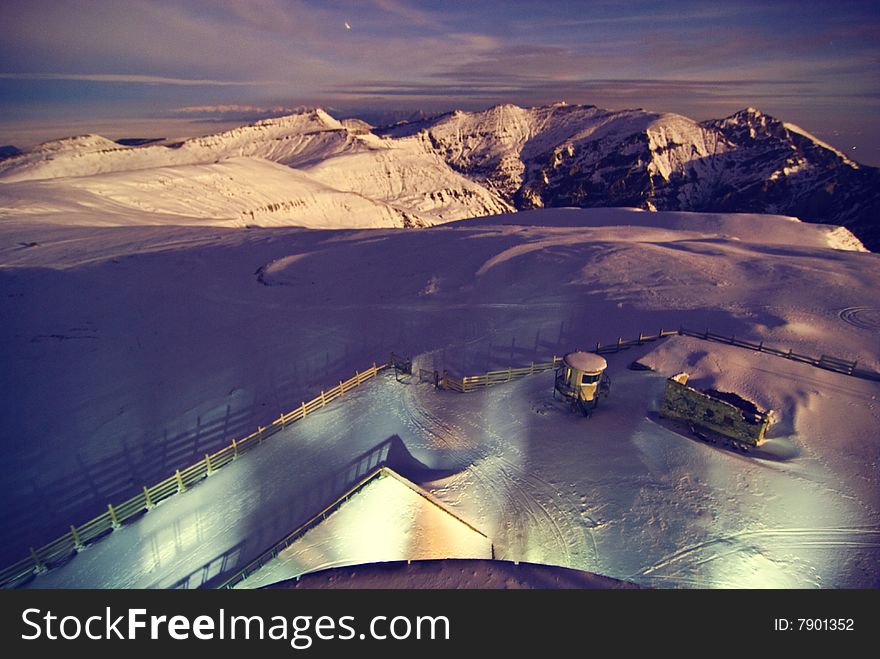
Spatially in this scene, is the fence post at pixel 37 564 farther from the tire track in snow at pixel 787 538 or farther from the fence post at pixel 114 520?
the tire track in snow at pixel 787 538

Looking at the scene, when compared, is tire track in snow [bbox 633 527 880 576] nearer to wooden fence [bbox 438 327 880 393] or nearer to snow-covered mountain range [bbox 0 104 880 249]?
wooden fence [bbox 438 327 880 393]

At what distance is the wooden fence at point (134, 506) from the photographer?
529 inches

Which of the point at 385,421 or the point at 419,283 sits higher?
the point at 419,283

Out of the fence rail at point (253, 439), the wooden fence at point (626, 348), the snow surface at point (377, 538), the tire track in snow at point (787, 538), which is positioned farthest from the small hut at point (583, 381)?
the snow surface at point (377, 538)

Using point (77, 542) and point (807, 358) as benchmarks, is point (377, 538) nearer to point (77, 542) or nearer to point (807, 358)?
point (77, 542)

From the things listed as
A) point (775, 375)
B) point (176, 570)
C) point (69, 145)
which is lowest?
point (176, 570)

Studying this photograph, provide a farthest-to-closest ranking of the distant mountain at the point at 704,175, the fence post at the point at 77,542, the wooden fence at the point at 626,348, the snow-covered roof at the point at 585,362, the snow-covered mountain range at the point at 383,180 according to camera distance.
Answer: the distant mountain at the point at 704,175, the snow-covered mountain range at the point at 383,180, the wooden fence at the point at 626,348, the snow-covered roof at the point at 585,362, the fence post at the point at 77,542

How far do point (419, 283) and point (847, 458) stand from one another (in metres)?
26.5

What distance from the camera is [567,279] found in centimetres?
3338

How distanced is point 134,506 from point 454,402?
12.7 m

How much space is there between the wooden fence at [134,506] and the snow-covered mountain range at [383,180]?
45738 millimetres
